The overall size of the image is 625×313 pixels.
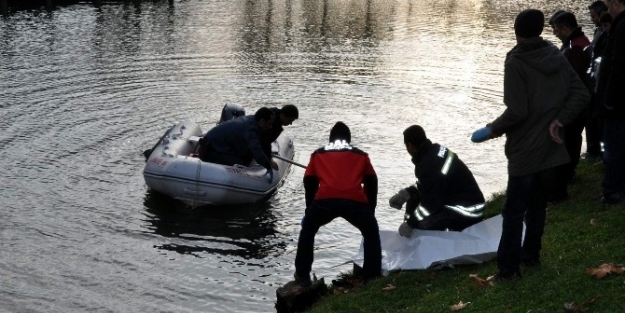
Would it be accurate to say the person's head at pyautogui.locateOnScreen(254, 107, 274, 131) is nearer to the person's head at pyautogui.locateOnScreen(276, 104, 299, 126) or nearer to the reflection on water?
the person's head at pyautogui.locateOnScreen(276, 104, 299, 126)

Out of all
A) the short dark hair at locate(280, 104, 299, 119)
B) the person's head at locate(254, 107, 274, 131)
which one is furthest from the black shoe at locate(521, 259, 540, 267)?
the person's head at locate(254, 107, 274, 131)

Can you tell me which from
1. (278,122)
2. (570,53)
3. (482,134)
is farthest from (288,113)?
(482,134)

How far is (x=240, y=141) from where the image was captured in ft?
49.9

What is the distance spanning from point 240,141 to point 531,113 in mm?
8256

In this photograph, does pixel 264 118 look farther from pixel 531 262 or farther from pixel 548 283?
pixel 548 283

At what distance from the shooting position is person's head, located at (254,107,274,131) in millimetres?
14570

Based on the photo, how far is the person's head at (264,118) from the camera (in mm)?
14570

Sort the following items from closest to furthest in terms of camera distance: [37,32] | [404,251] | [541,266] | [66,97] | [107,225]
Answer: [541,266] → [404,251] → [107,225] → [66,97] → [37,32]

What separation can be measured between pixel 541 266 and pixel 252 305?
165 inches

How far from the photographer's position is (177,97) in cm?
2334

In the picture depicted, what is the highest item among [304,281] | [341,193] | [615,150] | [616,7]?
[616,7]

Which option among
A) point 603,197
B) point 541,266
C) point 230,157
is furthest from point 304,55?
point 541,266

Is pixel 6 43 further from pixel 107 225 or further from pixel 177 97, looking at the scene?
pixel 107 225

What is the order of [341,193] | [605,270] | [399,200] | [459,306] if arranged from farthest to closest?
[399,200], [341,193], [459,306], [605,270]
